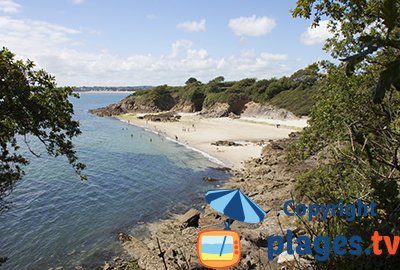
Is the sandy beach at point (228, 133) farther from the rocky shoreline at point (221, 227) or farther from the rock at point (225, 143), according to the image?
the rocky shoreline at point (221, 227)

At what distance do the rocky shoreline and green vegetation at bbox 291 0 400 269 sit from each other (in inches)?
86.8

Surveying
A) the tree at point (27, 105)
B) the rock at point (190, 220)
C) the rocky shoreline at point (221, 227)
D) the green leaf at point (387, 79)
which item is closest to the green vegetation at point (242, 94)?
the rocky shoreline at point (221, 227)

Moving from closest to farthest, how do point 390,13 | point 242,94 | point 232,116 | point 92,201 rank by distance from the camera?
point 390,13 → point 92,201 → point 232,116 → point 242,94

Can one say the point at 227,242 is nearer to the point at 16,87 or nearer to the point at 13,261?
the point at 16,87

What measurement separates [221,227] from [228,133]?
38629mm

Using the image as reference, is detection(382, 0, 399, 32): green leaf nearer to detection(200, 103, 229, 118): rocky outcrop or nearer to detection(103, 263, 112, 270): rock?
detection(103, 263, 112, 270): rock

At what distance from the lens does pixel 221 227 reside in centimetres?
1842

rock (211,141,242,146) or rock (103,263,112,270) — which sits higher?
rock (211,141,242,146)

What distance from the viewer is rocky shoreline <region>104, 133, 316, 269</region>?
39.4ft

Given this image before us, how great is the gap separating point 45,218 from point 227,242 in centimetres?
2027

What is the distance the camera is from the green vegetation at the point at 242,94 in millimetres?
67062

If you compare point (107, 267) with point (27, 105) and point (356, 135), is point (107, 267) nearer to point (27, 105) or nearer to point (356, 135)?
point (27, 105)

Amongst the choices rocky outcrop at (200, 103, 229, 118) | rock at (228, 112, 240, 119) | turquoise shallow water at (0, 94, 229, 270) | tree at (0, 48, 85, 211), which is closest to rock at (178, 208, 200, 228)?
turquoise shallow water at (0, 94, 229, 270)

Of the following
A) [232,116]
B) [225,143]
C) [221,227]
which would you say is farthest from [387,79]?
[232,116]
